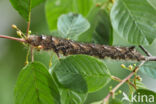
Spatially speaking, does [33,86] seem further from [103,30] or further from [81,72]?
[103,30]

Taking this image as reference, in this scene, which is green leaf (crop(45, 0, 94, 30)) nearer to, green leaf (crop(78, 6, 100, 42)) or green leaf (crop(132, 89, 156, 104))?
green leaf (crop(78, 6, 100, 42))

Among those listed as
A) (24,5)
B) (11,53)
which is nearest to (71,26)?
(24,5)

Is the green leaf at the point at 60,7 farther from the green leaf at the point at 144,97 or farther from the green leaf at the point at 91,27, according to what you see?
the green leaf at the point at 144,97

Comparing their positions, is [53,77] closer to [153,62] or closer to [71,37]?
[71,37]

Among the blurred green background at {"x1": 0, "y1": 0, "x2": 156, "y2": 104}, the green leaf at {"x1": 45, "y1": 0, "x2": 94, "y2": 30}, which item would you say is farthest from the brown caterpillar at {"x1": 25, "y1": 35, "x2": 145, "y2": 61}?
the blurred green background at {"x1": 0, "y1": 0, "x2": 156, "y2": 104}

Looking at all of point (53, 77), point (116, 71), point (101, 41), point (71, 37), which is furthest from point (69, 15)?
point (116, 71)
